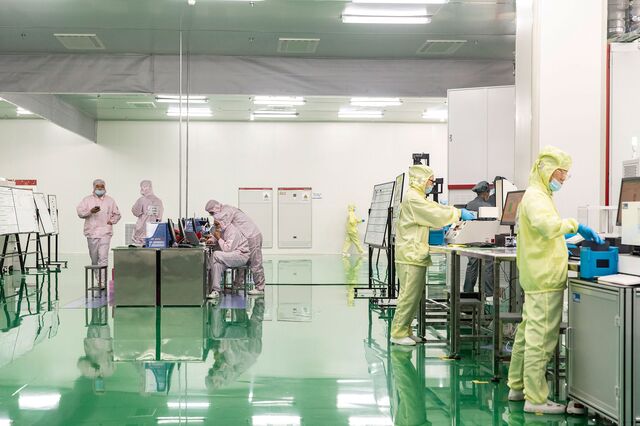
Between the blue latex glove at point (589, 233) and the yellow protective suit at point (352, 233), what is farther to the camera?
the yellow protective suit at point (352, 233)

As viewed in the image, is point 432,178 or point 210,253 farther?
point 210,253

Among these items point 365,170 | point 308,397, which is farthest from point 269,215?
point 308,397

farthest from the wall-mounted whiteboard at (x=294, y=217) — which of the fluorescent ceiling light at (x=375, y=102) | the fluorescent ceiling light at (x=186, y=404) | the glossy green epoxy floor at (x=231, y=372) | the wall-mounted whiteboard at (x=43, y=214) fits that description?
the fluorescent ceiling light at (x=186, y=404)

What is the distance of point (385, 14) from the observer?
827 centimetres

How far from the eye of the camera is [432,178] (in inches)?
202

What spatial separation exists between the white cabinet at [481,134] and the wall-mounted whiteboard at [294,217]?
317 inches

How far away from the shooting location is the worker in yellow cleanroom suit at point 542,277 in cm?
330

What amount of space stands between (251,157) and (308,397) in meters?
12.7

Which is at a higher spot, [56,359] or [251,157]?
[251,157]

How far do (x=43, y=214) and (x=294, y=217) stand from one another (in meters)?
6.10

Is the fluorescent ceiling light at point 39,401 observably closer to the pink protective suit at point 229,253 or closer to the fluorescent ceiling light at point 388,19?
the pink protective suit at point 229,253

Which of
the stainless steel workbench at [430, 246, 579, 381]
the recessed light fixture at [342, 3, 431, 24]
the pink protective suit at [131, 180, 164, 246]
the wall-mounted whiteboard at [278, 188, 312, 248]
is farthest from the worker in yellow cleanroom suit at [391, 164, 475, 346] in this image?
the wall-mounted whiteboard at [278, 188, 312, 248]

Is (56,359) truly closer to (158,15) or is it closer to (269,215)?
(158,15)

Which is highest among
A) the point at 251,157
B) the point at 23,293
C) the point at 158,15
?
the point at 158,15
